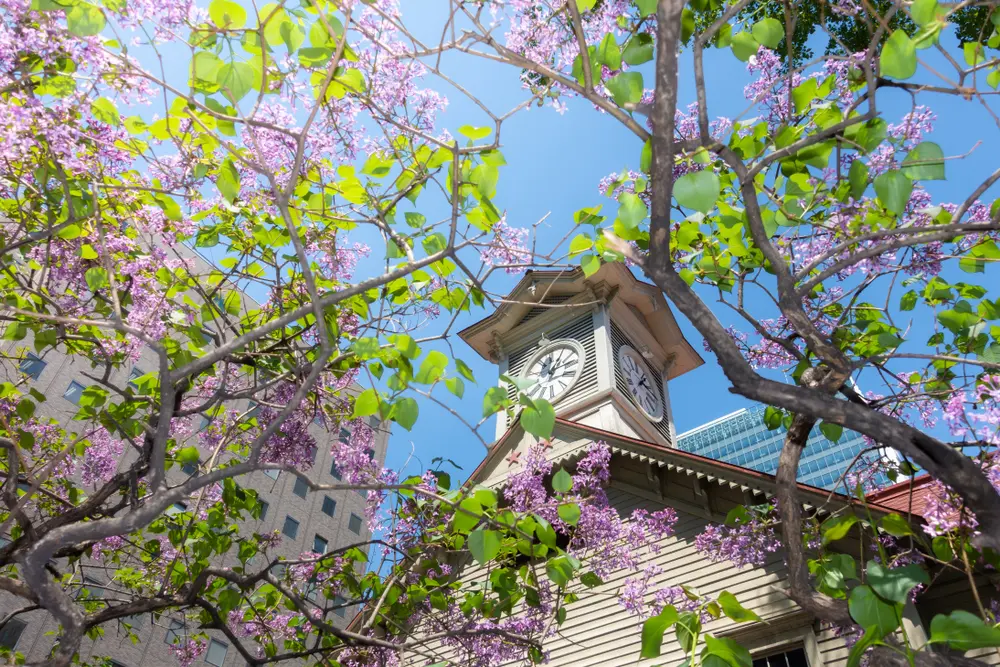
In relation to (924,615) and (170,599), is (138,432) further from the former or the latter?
(924,615)

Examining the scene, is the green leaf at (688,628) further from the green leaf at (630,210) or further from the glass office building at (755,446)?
the glass office building at (755,446)

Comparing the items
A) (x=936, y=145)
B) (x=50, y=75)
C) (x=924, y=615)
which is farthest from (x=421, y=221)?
(x=924, y=615)

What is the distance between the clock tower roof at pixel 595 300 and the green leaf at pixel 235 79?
1229 cm

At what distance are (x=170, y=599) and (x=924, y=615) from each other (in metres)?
7.70

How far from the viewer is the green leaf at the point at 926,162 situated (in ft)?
11.1

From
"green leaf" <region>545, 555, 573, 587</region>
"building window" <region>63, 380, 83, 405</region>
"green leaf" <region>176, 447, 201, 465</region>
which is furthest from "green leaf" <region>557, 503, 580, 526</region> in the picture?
"building window" <region>63, 380, 83, 405</region>

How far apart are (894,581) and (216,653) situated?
35.7 metres

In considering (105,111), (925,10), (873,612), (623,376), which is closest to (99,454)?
(105,111)

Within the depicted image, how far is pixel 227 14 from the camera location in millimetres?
3711

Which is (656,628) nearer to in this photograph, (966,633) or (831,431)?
(966,633)

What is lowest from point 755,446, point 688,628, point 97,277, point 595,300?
point 688,628

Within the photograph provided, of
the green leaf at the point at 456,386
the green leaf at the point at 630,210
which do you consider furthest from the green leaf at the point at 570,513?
the green leaf at the point at 630,210

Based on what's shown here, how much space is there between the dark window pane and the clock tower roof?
28006 mm

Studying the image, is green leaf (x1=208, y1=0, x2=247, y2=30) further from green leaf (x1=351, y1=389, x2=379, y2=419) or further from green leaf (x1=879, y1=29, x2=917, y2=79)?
green leaf (x1=879, y1=29, x2=917, y2=79)
